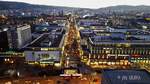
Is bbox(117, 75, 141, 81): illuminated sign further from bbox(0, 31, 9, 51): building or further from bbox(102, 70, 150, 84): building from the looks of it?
bbox(0, 31, 9, 51): building

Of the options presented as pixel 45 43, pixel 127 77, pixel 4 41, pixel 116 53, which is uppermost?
pixel 127 77

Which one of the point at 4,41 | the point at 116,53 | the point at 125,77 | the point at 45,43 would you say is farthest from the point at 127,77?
the point at 4,41

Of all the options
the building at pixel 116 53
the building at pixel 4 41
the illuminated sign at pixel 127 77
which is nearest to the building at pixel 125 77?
the illuminated sign at pixel 127 77

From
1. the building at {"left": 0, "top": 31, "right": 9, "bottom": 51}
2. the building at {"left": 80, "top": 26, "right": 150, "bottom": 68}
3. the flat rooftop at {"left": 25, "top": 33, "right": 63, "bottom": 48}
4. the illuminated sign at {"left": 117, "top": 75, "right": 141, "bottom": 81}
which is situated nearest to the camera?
the illuminated sign at {"left": 117, "top": 75, "right": 141, "bottom": 81}

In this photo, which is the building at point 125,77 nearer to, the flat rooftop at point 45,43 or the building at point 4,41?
the flat rooftop at point 45,43

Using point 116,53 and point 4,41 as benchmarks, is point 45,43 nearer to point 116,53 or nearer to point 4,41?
point 4,41

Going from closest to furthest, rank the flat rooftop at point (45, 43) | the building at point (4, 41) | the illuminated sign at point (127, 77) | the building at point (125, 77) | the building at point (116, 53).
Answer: the building at point (125, 77), the illuminated sign at point (127, 77), the building at point (116, 53), the flat rooftop at point (45, 43), the building at point (4, 41)

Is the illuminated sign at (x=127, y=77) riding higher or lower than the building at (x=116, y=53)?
higher

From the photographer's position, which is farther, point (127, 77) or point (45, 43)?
point (45, 43)

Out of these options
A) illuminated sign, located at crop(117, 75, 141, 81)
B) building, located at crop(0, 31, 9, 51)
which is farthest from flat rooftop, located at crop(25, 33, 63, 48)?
illuminated sign, located at crop(117, 75, 141, 81)
